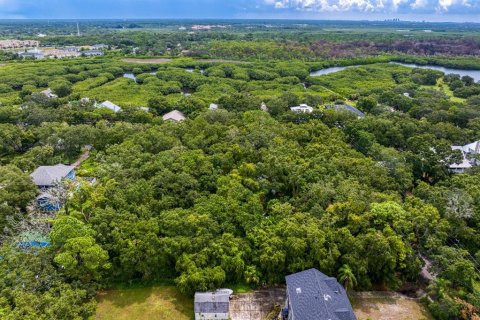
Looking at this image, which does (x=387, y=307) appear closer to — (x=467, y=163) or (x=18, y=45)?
(x=467, y=163)

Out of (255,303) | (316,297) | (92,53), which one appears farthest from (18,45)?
(316,297)

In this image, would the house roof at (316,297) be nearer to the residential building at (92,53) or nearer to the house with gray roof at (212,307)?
the house with gray roof at (212,307)

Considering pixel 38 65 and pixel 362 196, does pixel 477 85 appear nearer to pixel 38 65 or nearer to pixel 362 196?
pixel 362 196

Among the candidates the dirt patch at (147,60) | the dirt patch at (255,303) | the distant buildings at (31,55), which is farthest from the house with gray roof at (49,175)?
the distant buildings at (31,55)

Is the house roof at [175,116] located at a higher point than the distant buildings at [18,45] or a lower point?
lower

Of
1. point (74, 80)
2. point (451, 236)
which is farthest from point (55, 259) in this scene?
point (74, 80)

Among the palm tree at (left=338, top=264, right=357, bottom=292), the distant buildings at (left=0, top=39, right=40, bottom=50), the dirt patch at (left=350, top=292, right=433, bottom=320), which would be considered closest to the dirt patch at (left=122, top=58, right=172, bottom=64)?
the distant buildings at (left=0, top=39, right=40, bottom=50)

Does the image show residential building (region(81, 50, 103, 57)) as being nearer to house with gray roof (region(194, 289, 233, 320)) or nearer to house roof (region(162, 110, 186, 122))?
house roof (region(162, 110, 186, 122))
